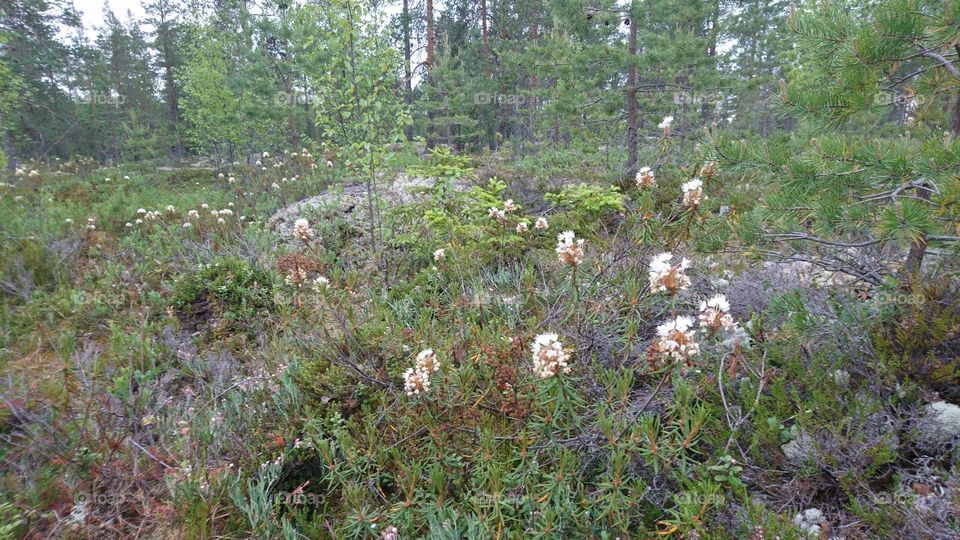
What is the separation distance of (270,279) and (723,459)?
5068 millimetres

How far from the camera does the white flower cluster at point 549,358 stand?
65.0 inches

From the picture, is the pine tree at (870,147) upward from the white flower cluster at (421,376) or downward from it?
upward

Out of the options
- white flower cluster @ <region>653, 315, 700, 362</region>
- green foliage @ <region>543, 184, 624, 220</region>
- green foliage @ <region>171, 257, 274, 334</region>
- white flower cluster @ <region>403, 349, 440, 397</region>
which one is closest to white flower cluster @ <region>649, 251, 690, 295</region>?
white flower cluster @ <region>653, 315, 700, 362</region>

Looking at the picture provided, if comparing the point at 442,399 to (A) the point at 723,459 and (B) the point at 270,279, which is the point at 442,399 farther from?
(B) the point at 270,279

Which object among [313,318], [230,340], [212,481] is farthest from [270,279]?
[212,481]

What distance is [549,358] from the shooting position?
1.66 m

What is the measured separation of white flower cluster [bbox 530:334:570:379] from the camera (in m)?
1.65
